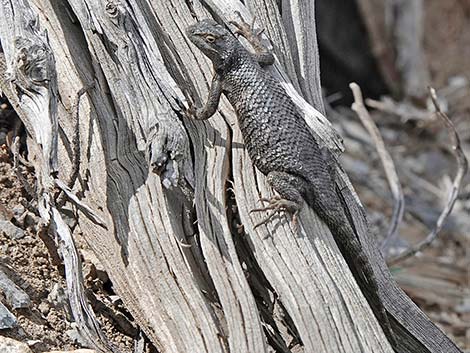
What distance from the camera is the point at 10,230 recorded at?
3.30 m

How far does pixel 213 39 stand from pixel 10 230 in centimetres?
131

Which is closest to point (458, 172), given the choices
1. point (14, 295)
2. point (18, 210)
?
point (18, 210)

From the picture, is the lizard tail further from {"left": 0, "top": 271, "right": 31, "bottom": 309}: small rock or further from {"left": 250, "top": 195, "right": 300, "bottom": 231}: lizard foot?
{"left": 0, "top": 271, "right": 31, "bottom": 309}: small rock

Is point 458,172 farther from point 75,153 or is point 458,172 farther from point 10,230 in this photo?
point 10,230

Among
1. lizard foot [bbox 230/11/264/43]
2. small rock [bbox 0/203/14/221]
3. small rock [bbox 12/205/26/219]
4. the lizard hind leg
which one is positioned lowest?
small rock [bbox 0/203/14/221]

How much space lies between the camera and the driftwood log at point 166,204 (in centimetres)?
293

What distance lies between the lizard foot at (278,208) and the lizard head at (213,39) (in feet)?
2.92

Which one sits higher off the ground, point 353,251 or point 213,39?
point 213,39

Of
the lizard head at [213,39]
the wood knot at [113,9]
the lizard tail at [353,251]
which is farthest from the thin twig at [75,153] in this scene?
the lizard tail at [353,251]

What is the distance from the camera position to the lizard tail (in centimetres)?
327

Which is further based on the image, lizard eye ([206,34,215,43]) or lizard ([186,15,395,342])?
lizard eye ([206,34,215,43])

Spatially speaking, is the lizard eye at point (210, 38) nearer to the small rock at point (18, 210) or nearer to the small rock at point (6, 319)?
the small rock at point (18, 210)

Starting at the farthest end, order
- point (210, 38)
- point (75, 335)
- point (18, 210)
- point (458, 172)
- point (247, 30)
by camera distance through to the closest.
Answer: point (458, 172), point (247, 30), point (210, 38), point (18, 210), point (75, 335)

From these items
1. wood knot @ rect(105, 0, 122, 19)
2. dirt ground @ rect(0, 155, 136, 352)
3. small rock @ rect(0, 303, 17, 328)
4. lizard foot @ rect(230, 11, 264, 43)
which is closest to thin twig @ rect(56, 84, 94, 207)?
dirt ground @ rect(0, 155, 136, 352)
